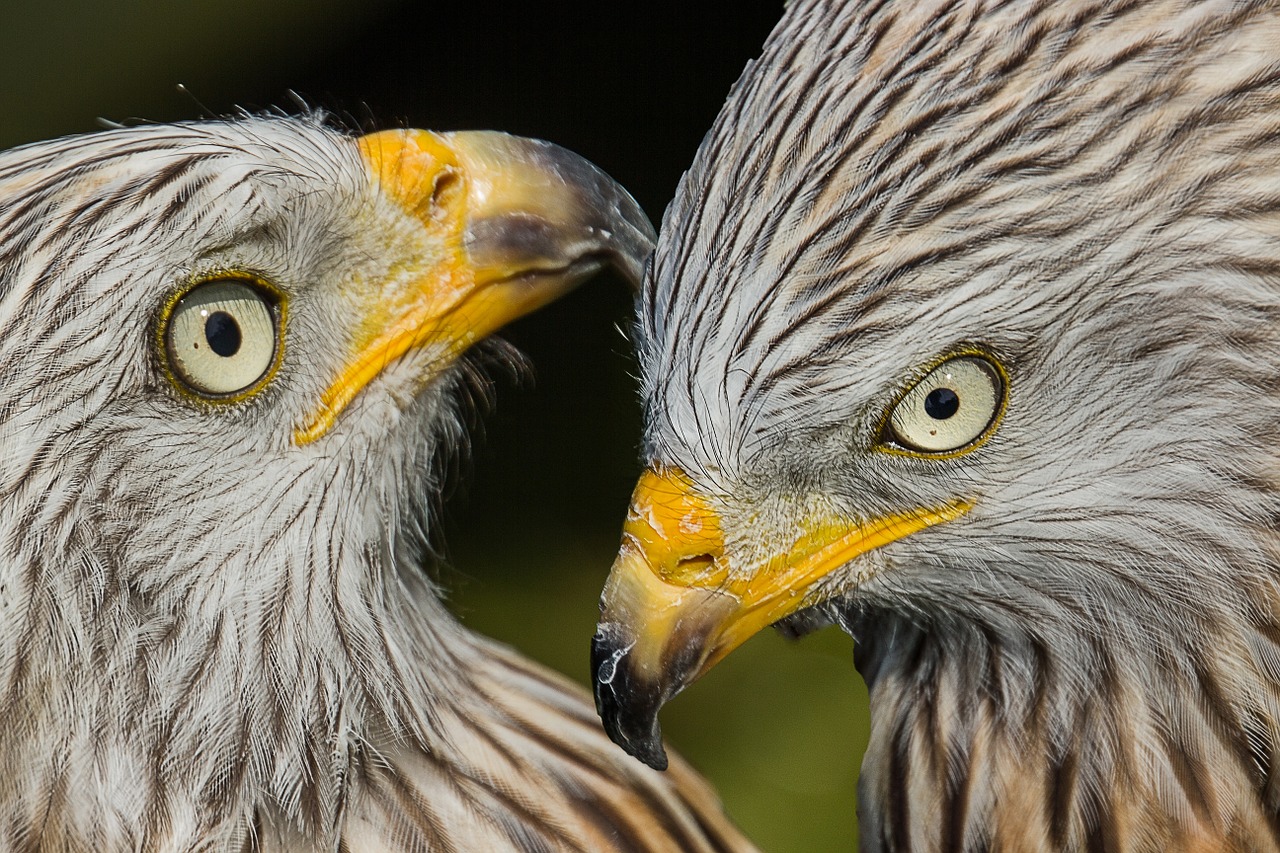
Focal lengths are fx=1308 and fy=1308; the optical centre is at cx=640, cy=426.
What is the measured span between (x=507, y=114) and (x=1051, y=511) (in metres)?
2.34

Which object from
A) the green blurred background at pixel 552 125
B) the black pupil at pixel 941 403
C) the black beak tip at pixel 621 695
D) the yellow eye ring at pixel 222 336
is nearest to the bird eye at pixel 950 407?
the black pupil at pixel 941 403

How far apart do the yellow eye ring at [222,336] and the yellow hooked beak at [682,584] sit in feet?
1.43

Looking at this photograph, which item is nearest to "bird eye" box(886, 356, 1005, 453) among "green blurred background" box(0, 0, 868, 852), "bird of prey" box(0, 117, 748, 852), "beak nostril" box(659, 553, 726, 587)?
"beak nostril" box(659, 553, 726, 587)

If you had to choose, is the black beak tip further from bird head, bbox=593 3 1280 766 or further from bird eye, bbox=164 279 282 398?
bird eye, bbox=164 279 282 398

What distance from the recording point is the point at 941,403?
124cm

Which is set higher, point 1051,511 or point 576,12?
point 576,12

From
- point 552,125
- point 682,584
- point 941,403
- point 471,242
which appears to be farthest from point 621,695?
point 552,125

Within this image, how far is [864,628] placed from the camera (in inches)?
64.1

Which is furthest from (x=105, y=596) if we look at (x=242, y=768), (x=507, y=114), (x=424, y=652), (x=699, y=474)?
(x=507, y=114)

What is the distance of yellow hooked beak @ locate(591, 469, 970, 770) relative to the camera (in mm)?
1336

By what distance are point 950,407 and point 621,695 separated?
1.46 ft

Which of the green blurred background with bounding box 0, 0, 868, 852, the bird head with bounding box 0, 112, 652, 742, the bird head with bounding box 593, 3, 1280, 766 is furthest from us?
the green blurred background with bounding box 0, 0, 868, 852

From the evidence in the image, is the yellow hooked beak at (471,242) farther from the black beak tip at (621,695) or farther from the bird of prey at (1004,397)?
the black beak tip at (621,695)

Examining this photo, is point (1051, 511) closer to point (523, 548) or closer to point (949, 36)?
point (949, 36)
